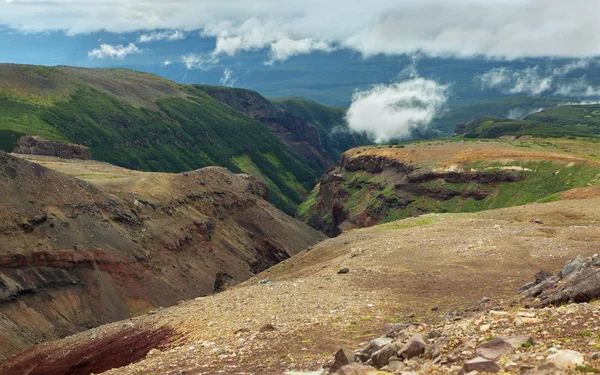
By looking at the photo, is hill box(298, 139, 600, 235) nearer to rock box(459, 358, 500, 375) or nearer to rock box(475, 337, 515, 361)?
rock box(475, 337, 515, 361)

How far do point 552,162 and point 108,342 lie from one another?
8654cm

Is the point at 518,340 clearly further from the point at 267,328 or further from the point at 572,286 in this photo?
the point at 267,328

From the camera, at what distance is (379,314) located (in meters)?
23.2

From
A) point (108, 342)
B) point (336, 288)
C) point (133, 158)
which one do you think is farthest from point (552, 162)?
point (133, 158)

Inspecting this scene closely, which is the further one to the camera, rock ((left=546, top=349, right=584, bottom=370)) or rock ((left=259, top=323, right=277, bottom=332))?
rock ((left=259, top=323, right=277, bottom=332))

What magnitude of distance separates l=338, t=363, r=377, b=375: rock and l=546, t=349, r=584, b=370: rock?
4.10 m

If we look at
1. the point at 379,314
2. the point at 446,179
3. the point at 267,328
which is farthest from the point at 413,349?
the point at 446,179

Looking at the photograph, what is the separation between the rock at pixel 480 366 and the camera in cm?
1178

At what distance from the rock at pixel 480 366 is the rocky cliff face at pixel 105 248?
122 feet

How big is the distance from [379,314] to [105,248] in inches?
1682

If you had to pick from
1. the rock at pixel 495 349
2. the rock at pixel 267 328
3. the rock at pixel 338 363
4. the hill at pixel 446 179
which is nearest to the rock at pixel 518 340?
the rock at pixel 495 349

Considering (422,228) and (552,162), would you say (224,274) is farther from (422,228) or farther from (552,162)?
(552,162)

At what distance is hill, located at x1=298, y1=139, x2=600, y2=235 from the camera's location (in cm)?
9106

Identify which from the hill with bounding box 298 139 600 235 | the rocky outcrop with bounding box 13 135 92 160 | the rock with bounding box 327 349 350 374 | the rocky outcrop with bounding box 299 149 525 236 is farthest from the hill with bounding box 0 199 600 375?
the rocky outcrop with bounding box 13 135 92 160
